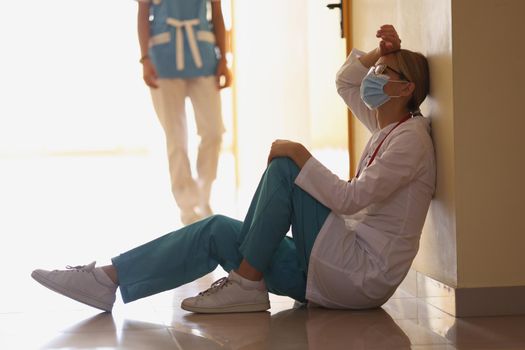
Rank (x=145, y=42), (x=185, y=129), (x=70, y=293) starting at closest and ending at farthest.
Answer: (x=70, y=293) → (x=145, y=42) → (x=185, y=129)

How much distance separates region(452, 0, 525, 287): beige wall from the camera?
98.9 inches

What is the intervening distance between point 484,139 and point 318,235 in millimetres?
494

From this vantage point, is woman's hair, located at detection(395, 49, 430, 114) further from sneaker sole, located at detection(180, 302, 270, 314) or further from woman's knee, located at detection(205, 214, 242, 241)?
sneaker sole, located at detection(180, 302, 270, 314)

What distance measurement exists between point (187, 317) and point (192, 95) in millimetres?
2781

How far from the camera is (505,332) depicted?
2.32 meters

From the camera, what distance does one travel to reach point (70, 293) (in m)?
2.61

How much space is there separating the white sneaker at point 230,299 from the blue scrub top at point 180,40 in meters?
2.61

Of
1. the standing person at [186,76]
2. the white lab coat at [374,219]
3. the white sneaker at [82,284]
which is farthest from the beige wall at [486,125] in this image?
the standing person at [186,76]

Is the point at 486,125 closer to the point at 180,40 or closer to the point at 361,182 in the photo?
the point at 361,182

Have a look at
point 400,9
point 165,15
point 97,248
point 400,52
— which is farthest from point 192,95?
point 400,52

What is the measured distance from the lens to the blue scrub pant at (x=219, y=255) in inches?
100.0

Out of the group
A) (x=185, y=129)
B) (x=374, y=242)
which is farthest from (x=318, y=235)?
(x=185, y=129)

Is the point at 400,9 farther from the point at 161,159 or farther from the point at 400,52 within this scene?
the point at 161,159

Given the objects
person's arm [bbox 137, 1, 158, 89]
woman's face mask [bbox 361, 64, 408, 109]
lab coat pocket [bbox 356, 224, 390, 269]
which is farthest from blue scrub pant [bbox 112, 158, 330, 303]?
person's arm [bbox 137, 1, 158, 89]
